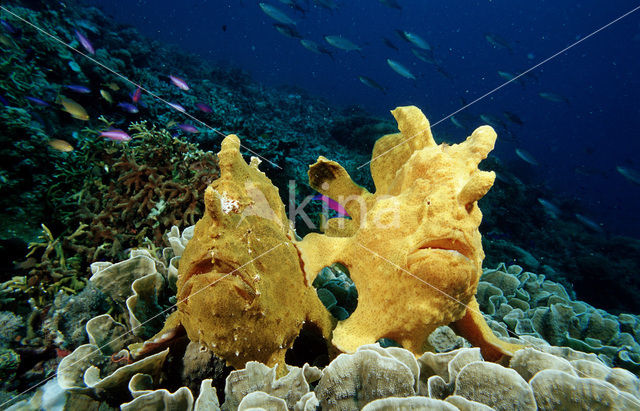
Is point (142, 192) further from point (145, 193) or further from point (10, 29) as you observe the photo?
Result: point (10, 29)

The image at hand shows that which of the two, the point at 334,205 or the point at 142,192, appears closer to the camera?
the point at 142,192

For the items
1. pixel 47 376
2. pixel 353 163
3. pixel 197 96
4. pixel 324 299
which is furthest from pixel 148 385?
pixel 197 96

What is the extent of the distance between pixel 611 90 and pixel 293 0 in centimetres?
14046

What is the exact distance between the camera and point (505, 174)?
13664 mm

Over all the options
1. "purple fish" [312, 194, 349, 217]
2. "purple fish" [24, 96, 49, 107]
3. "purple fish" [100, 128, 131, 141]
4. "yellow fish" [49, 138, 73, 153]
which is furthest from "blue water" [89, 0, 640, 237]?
"yellow fish" [49, 138, 73, 153]

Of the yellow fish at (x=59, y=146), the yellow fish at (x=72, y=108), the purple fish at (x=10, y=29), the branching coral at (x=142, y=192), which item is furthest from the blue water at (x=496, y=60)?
the branching coral at (x=142, y=192)

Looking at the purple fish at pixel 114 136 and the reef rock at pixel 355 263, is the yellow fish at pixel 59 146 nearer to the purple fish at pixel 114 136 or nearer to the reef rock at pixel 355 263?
the purple fish at pixel 114 136

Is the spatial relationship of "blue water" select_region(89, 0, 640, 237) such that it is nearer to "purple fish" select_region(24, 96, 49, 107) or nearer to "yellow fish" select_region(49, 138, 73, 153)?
→ "purple fish" select_region(24, 96, 49, 107)

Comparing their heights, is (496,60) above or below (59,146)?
below

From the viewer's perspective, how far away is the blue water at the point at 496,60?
85.4 meters

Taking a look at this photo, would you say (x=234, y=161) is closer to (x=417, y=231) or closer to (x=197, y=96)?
(x=417, y=231)

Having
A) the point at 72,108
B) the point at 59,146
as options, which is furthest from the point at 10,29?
the point at 59,146

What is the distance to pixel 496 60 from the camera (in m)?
121

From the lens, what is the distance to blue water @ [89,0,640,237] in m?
85.4
